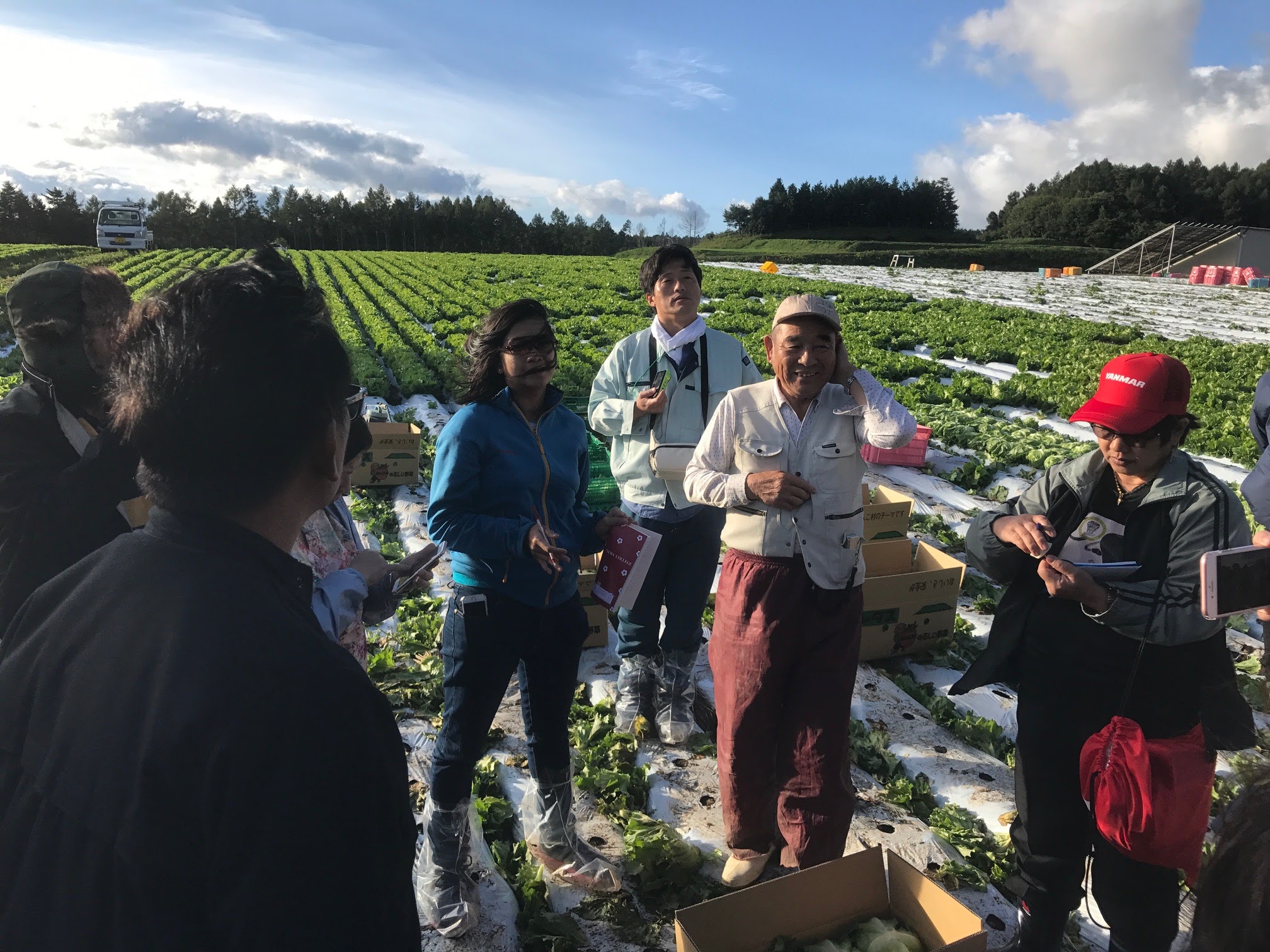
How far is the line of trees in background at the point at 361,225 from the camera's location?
67750 mm

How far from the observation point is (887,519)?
Result: 528 centimetres

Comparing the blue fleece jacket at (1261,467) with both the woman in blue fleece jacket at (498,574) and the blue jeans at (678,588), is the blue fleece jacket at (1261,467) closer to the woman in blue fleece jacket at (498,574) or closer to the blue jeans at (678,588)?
the blue jeans at (678,588)

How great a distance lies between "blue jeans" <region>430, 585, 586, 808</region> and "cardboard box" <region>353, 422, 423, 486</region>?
4890 mm

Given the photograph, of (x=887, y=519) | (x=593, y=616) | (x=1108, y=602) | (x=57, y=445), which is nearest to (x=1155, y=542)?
(x=1108, y=602)

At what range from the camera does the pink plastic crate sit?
751 cm

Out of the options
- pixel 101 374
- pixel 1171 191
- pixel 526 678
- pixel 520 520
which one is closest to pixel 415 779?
pixel 526 678

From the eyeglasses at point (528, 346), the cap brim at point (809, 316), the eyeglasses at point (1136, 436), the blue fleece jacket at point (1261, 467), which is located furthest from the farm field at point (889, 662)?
the cap brim at point (809, 316)

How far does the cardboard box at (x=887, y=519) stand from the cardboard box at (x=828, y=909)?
281 centimetres

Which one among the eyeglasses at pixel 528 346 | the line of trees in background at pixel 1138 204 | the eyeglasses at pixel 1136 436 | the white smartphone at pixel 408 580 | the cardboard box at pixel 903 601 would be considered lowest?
the cardboard box at pixel 903 601

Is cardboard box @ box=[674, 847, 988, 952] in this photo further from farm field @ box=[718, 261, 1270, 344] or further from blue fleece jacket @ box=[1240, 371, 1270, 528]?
farm field @ box=[718, 261, 1270, 344]

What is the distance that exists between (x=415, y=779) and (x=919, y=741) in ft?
8.27

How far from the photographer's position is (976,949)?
7.32 ft

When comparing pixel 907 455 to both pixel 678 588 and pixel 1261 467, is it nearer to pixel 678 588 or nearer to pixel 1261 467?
pixel 1261 467

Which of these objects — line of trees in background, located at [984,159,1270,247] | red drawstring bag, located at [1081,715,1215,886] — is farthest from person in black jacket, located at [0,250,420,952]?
line of trees in background, located at [984,159,1270,247]
